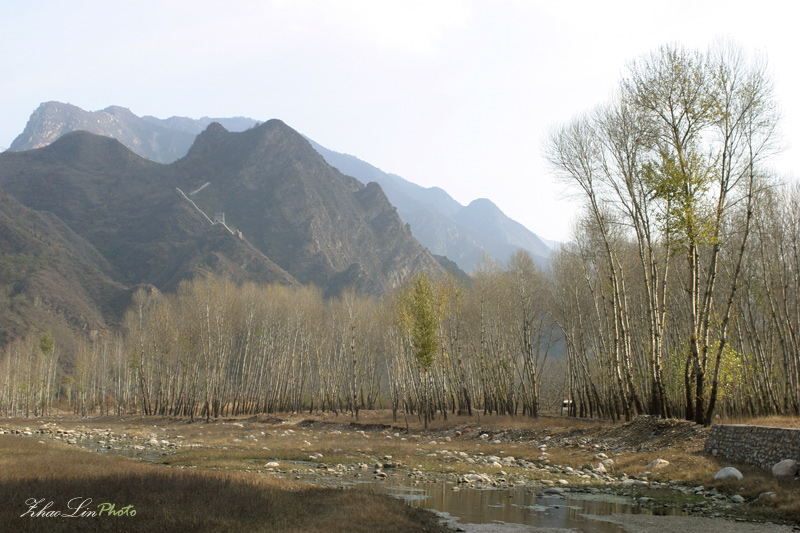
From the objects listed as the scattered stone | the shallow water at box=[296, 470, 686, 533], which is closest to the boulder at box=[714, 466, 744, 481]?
the scattered stone

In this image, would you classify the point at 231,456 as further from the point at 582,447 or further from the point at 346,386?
the point at 346,386

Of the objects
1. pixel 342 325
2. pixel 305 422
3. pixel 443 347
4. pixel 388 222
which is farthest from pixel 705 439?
pixel 388 222

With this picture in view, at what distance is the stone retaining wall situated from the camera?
537 inches

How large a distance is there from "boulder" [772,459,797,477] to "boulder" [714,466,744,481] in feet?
2.72

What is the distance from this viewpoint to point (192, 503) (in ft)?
32.2

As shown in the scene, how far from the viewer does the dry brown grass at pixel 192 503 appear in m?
8.25

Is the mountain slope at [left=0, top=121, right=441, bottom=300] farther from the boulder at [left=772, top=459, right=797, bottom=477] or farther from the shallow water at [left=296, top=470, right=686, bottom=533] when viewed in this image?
the boulder at [left=772, top=459, right=797, bottom=477]

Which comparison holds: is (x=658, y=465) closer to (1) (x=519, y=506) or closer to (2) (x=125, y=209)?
(1) (x=519, y=506)

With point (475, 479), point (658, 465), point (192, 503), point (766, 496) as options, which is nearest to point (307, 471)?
point (475, 479)

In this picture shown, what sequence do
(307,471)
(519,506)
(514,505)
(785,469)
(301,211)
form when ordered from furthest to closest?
1. (301,211)
2. (307,471)
3. (785,469)
4. (514,505)
5. (519,506)

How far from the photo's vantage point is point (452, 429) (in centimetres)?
3475

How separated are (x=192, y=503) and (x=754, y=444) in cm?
1578

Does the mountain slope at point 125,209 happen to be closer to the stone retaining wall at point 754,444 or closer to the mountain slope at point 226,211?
the mountain slope at point 226,211

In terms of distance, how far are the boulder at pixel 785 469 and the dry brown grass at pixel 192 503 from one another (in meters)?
10.0
